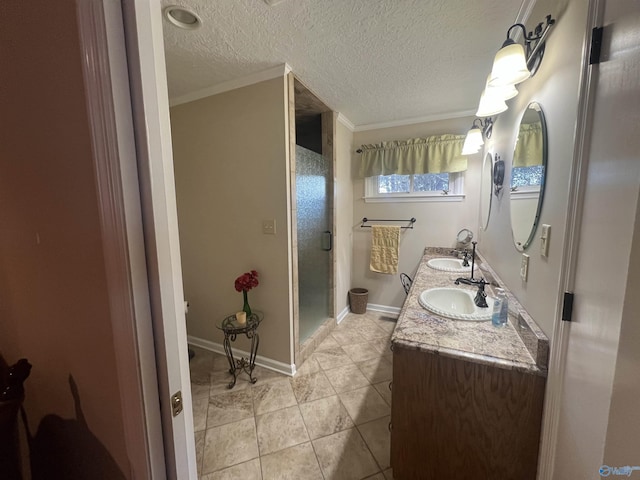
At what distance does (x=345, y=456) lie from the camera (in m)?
1.38

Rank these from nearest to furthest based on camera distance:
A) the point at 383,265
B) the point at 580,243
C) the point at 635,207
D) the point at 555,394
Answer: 1. the point at 635,207
2. the point at 580,243
3. the point at 555,394
4. the point at 383,265

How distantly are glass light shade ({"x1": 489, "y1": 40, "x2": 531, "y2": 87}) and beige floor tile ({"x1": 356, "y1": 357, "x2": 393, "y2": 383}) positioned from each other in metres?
2.07

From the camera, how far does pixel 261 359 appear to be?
2178 millimetres

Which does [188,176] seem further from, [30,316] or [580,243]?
[580,243]

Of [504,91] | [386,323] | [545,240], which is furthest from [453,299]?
[386,323]

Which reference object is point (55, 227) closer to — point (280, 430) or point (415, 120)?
point (280, 430)

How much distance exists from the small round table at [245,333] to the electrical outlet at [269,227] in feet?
2.34

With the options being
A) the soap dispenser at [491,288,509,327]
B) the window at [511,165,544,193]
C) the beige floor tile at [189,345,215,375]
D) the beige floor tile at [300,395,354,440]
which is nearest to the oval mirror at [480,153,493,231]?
the window at [511,165,544,193]

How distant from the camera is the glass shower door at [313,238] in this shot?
215 cm

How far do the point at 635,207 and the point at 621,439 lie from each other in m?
0.52

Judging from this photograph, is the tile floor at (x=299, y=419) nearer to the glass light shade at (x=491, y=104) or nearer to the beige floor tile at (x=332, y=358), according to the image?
the beige floor tile at (x=332, y=358)

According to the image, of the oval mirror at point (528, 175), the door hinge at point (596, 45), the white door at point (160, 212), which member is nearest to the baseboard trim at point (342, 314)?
the oval mirror at point (528, 175)

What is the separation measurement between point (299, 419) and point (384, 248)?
2021 millimetres

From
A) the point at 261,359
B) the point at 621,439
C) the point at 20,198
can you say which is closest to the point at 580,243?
the point at 621,439
